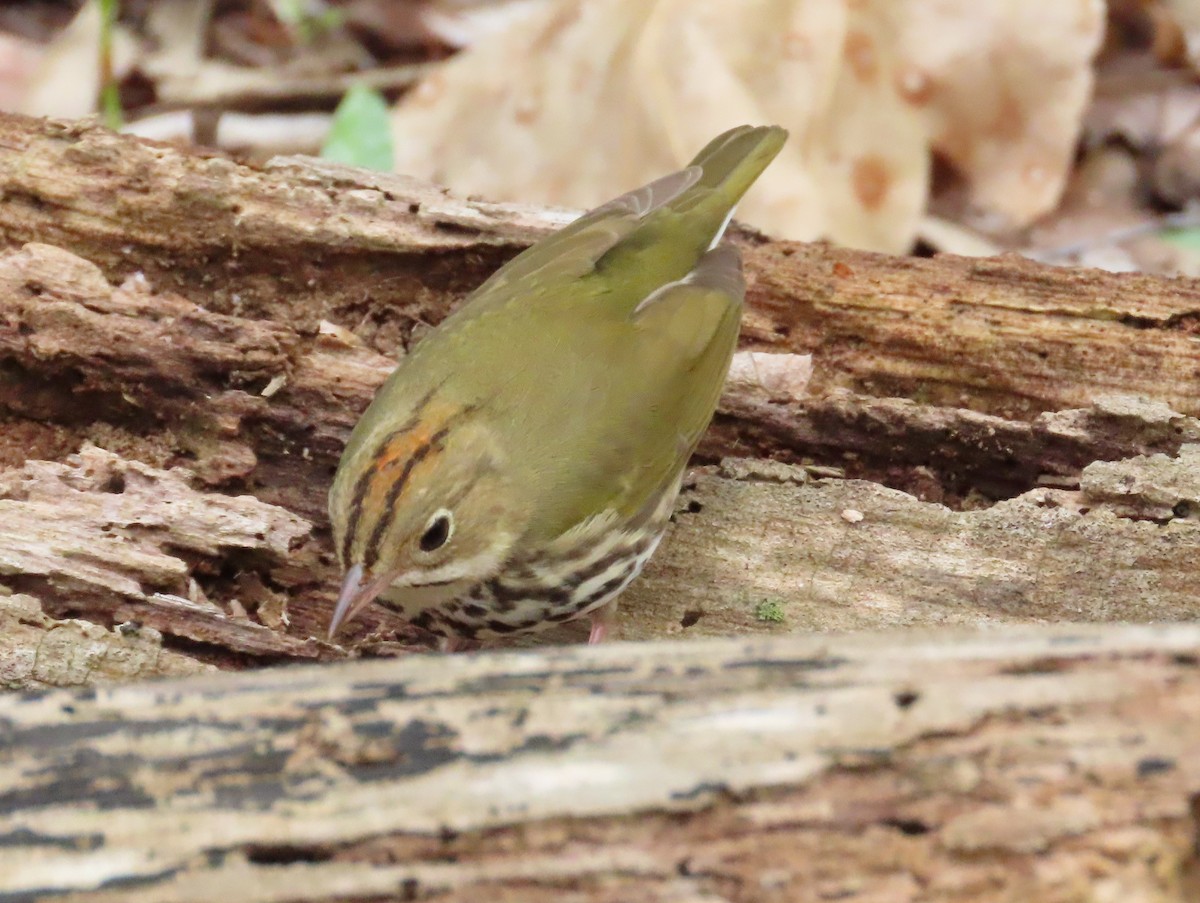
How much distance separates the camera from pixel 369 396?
9.89 feet

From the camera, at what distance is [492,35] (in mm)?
4980

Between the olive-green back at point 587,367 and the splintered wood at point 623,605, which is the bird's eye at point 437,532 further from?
the splintered wood at point 623,605

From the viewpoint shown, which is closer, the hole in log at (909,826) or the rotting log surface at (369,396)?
the hole in log at (909,826)

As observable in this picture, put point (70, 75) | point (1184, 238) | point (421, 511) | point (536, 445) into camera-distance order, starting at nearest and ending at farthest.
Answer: point (421, 511), point (536, 445), point (1184, 238), point (70, 75)

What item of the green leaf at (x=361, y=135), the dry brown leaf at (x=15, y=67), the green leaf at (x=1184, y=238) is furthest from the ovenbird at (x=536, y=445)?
the dry brown leaf at (x=15, y=67)

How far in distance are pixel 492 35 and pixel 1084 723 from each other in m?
4.02

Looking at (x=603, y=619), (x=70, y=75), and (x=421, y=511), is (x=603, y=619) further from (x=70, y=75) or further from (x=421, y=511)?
(x=70, y=75)

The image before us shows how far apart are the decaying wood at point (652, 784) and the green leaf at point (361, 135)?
2.81 meters

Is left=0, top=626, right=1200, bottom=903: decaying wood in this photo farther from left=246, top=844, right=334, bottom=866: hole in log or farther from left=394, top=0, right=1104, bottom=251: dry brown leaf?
left=394, top=0, right=1104, bottom=251: dry brown leaf

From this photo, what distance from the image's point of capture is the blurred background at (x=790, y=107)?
455cm

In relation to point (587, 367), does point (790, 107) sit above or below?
above

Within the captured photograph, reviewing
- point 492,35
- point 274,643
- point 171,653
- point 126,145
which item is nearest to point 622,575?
point 274,643

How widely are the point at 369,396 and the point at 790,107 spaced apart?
7.34ft

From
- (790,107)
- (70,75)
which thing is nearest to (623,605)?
(790,107)
